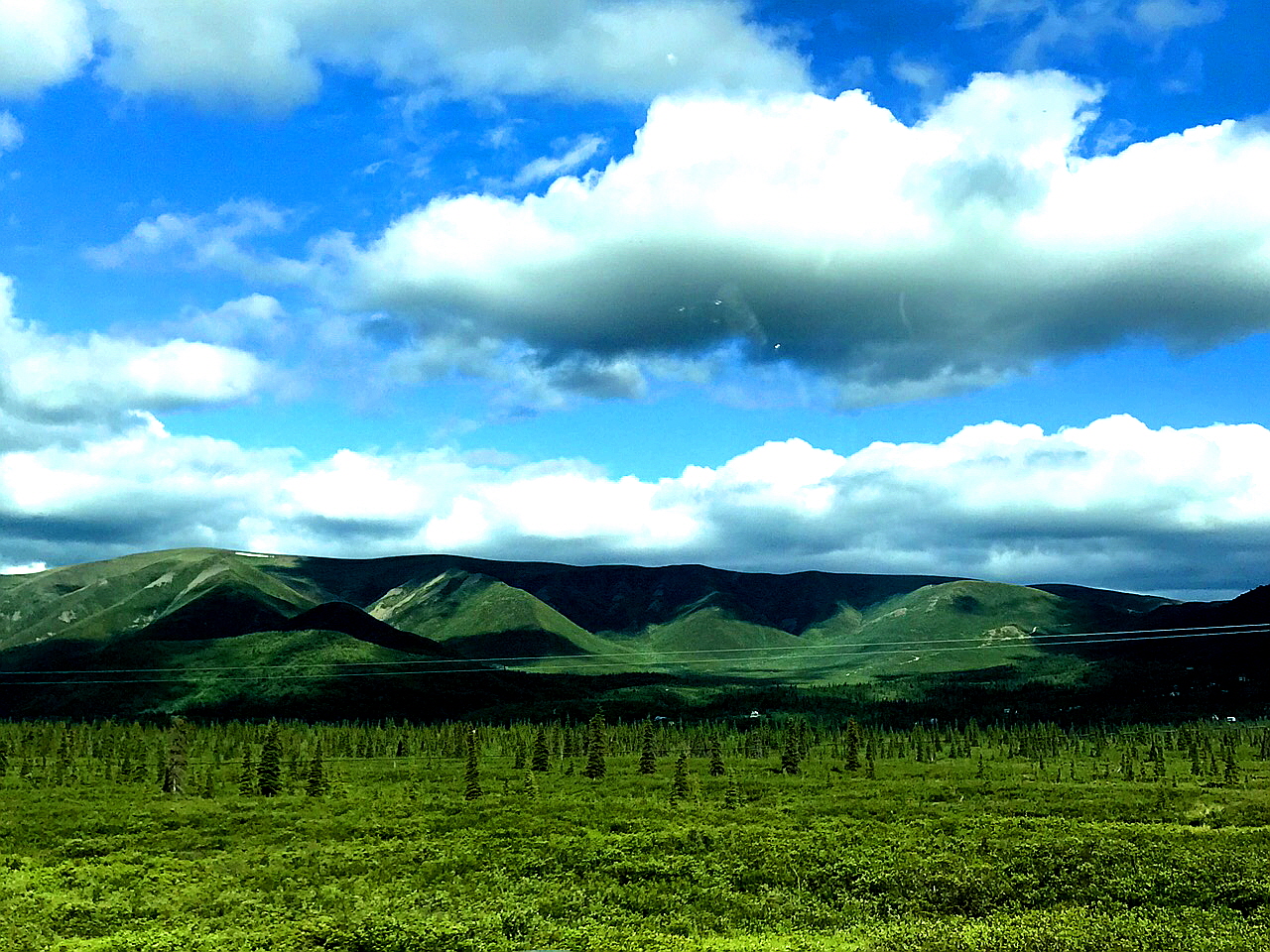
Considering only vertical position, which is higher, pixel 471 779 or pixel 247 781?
pixel 471 779

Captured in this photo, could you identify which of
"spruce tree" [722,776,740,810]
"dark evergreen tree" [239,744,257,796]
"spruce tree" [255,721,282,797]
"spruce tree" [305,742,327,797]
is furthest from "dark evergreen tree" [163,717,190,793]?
"spruce tree" [722,776,740,810]

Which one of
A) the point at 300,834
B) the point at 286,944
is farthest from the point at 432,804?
the point at 286,944

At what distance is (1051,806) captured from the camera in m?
135

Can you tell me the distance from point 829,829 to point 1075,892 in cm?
3191

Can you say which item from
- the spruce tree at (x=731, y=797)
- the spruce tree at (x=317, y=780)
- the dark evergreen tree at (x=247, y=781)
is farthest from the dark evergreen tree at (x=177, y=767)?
the spruce tree at (x=731, y=797)

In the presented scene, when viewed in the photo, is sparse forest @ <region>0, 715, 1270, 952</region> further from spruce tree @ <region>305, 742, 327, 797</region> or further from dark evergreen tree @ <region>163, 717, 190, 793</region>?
dark evergreen tree @ <region>163, 717, 190, 793</region>

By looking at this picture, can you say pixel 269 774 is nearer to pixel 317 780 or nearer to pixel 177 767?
pixel 317 780

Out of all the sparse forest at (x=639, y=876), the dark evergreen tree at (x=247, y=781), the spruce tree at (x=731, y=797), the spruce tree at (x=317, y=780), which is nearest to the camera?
the sparse forest at (x=639, y=876)

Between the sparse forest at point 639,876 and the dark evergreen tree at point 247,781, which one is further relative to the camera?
the dark evergreen tree at point 247,781

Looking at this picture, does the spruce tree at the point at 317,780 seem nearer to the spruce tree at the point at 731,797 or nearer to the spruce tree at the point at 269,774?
the spruce tree at the point at 269,774

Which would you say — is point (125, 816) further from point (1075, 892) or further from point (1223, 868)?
point (1223, 868)

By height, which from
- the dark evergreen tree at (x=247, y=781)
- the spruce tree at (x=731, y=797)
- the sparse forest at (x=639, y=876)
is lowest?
the dark evergreen tree at (x=247, y=781)

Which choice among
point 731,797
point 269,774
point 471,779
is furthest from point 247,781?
point 731,797

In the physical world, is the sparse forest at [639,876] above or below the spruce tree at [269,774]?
above
